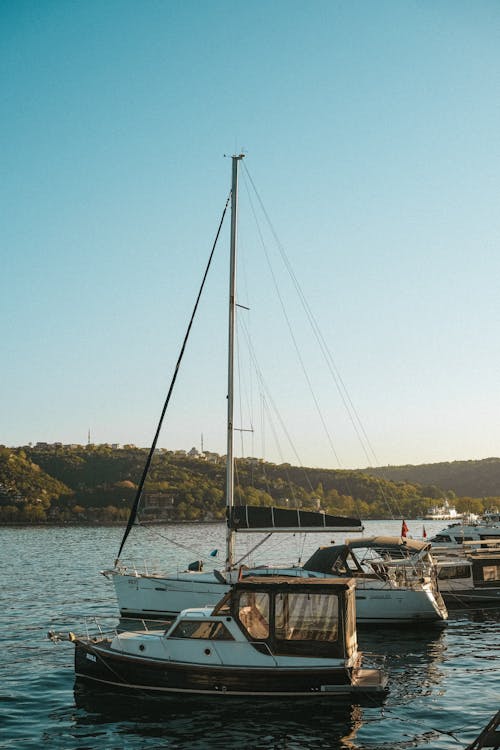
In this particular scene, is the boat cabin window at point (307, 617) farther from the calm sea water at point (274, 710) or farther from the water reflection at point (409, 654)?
the water reflection at point (409, 654)

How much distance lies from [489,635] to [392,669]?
8.54m

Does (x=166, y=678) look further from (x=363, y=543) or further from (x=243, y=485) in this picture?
(x=243, y=485)

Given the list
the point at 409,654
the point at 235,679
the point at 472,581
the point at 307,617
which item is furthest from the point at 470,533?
the point at 235,679

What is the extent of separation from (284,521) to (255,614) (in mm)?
10425

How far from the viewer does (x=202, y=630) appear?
22.5 meters

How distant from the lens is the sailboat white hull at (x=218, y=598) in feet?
112

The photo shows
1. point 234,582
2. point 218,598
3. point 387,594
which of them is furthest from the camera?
point 387,594

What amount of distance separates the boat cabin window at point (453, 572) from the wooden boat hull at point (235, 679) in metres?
20.2

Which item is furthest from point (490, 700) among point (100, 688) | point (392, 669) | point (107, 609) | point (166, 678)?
point (107, 609)

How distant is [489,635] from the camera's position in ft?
111

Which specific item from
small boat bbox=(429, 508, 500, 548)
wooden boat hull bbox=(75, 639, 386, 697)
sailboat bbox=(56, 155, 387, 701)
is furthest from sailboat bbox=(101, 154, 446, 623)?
small boat bbox=(429, 508, 500, 548)

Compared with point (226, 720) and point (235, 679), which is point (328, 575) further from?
point (226, 720)

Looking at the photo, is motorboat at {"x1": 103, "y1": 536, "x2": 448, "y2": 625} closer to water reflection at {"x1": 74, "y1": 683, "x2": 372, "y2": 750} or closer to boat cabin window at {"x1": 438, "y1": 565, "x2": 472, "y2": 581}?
boat cabin window at {"x1": 438, "y1": 565, "x2": 472, "y2": 581}

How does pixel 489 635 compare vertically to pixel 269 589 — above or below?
below
